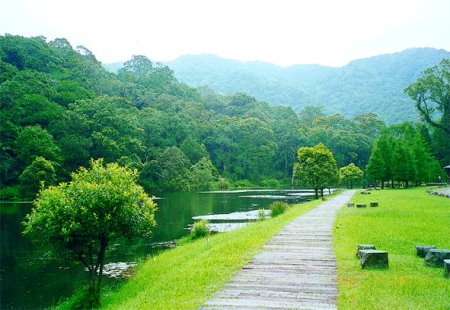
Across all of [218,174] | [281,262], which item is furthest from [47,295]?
[218,174]

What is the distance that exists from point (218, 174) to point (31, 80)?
46.5 metres

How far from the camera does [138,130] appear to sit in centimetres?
7150

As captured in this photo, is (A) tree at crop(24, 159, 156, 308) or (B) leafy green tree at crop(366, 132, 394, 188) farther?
(B) leafy green tree at crop(366, 132, 394, 188)

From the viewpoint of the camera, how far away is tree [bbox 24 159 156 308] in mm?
9969

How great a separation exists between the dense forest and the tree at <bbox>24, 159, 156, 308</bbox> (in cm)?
4098

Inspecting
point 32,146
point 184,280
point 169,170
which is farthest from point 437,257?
point 169,170

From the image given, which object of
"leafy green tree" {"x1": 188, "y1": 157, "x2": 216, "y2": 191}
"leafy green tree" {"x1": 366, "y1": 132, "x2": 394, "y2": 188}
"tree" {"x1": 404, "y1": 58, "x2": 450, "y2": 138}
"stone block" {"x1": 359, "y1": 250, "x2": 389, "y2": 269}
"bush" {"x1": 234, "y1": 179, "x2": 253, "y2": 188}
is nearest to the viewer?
"stone block" {"x1": 359, "y1": 250, "x2": 389, "y2": 269}

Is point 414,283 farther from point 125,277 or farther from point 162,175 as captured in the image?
point 162,175

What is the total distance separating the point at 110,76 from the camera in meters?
114

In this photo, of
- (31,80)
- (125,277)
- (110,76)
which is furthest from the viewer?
(110,76)

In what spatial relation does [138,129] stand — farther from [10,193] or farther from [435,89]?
[435,89]

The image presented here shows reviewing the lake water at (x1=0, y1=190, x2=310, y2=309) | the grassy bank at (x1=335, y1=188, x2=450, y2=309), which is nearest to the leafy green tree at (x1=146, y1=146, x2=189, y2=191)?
the lake water at (x1=0, y1=190, x2=310, y2=309)

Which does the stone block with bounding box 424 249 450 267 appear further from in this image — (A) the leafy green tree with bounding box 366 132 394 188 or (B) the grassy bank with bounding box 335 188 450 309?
(A) the leafy green tree with bounding box 366 132 394 188

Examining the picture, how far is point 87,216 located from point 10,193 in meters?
46.2
